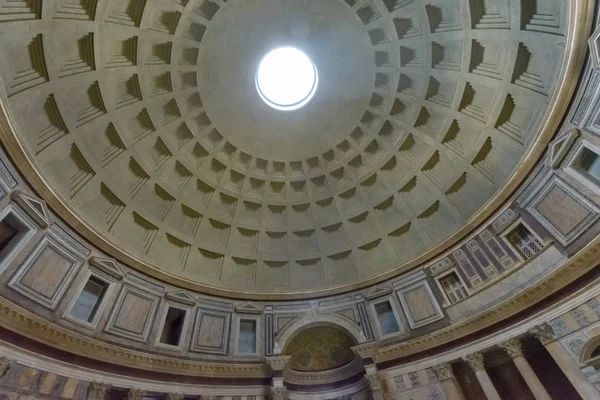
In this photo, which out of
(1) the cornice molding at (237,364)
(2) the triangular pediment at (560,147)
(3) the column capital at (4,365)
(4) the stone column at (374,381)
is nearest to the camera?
(3) the column capital at (4,365)

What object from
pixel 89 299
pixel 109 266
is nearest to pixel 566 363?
pixel 109 266

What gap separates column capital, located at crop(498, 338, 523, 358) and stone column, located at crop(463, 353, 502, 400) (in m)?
1.00

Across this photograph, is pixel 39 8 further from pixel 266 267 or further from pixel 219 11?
pixel 266 267

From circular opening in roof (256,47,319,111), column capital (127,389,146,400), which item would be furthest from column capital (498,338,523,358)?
circular opening in roof (256,47,319,111)

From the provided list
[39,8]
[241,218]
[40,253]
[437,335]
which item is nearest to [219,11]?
[39,8]

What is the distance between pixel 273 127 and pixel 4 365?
14.6 metres

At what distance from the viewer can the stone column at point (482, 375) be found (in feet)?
35.8

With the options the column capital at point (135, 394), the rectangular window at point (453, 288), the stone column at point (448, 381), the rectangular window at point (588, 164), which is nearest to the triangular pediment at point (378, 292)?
the rectangular window at point (453, 288)

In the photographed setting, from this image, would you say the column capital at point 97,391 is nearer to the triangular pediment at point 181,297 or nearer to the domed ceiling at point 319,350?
the triangular pediment at point 181,297

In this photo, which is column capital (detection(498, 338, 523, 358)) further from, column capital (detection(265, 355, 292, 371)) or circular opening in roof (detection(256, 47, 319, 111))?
circular opening in roof (detection(256, 47, 319, 111))

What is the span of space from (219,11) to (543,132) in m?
14.5

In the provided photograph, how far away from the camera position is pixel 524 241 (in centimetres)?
1257

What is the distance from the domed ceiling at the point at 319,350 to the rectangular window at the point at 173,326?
516 cm

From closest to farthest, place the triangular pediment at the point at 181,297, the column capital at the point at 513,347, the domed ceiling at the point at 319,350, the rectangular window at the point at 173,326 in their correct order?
the column capital at the point at 513,347
the rectangular window at the point at 173,326
the triangular pediment at the point at 181,297
the domed ceiling at the point at 319,350
